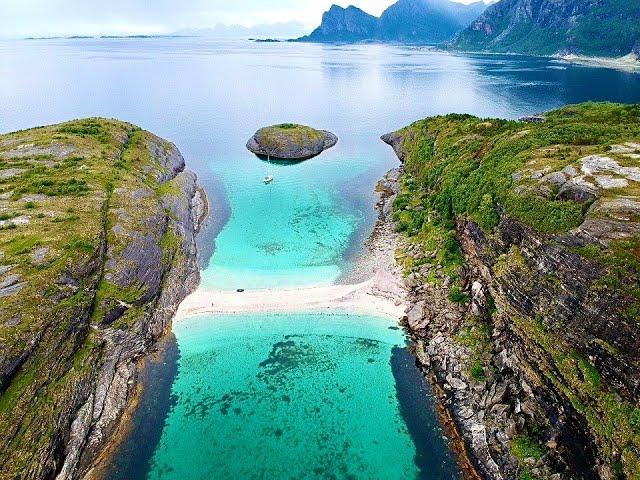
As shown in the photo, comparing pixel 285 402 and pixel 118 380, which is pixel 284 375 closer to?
pixel 285 402

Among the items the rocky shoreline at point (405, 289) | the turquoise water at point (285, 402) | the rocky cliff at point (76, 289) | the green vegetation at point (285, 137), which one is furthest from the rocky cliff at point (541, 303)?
the green vegetation at point (285, 137)

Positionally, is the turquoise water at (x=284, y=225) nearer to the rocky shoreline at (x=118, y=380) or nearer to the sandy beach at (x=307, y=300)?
the sandy beach at (x=307, y=300)

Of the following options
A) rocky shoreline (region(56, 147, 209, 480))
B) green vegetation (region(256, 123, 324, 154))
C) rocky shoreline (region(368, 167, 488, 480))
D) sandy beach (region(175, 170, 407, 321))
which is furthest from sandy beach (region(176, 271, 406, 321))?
green vegetation (region(256, 123, 324, 154))

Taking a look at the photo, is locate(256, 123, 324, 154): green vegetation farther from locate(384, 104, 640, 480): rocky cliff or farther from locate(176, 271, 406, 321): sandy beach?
locate(176, 271, 406, 321): sandy beach

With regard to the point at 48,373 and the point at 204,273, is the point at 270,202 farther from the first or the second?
the point at 48,373

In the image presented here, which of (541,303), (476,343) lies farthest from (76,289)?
(541,303)
